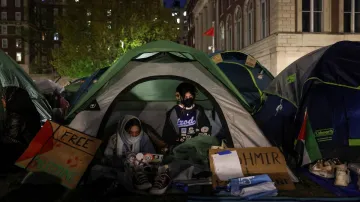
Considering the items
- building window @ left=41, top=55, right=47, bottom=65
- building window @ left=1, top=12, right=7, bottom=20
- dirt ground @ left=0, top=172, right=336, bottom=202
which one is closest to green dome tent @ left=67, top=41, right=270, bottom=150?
dirt ground @ left=0, top=172, right=336, bottom=202

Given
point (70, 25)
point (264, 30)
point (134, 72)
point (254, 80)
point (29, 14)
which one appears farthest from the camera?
point (29, 14)

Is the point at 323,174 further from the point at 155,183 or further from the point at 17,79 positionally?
the point at 17,79

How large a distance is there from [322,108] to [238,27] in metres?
23.1

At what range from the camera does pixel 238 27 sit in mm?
28297

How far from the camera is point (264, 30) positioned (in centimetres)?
2262

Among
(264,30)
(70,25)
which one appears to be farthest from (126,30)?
(264,30)

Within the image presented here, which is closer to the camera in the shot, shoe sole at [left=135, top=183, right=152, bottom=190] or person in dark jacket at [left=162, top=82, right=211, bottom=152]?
shoe sole at [left=135, top=183, right=152, bottom=190]

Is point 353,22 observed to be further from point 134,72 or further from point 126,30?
point 134,72

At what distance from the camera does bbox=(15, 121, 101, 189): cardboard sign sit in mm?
5320

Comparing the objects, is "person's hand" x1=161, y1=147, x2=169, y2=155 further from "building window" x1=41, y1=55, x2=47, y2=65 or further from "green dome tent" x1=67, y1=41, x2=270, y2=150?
"building window" x1=41, y1=55, x2=47, y2=65

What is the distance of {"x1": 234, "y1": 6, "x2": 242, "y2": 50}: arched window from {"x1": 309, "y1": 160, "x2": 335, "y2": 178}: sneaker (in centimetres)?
2277

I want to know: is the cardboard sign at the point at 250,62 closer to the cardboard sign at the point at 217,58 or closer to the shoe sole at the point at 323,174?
the cardboard sign at the point at 217,58

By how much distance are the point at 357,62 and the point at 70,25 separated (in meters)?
29.3

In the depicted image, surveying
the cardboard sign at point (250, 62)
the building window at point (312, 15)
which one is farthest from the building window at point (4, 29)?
the cardboard sign at point (250, 62)
